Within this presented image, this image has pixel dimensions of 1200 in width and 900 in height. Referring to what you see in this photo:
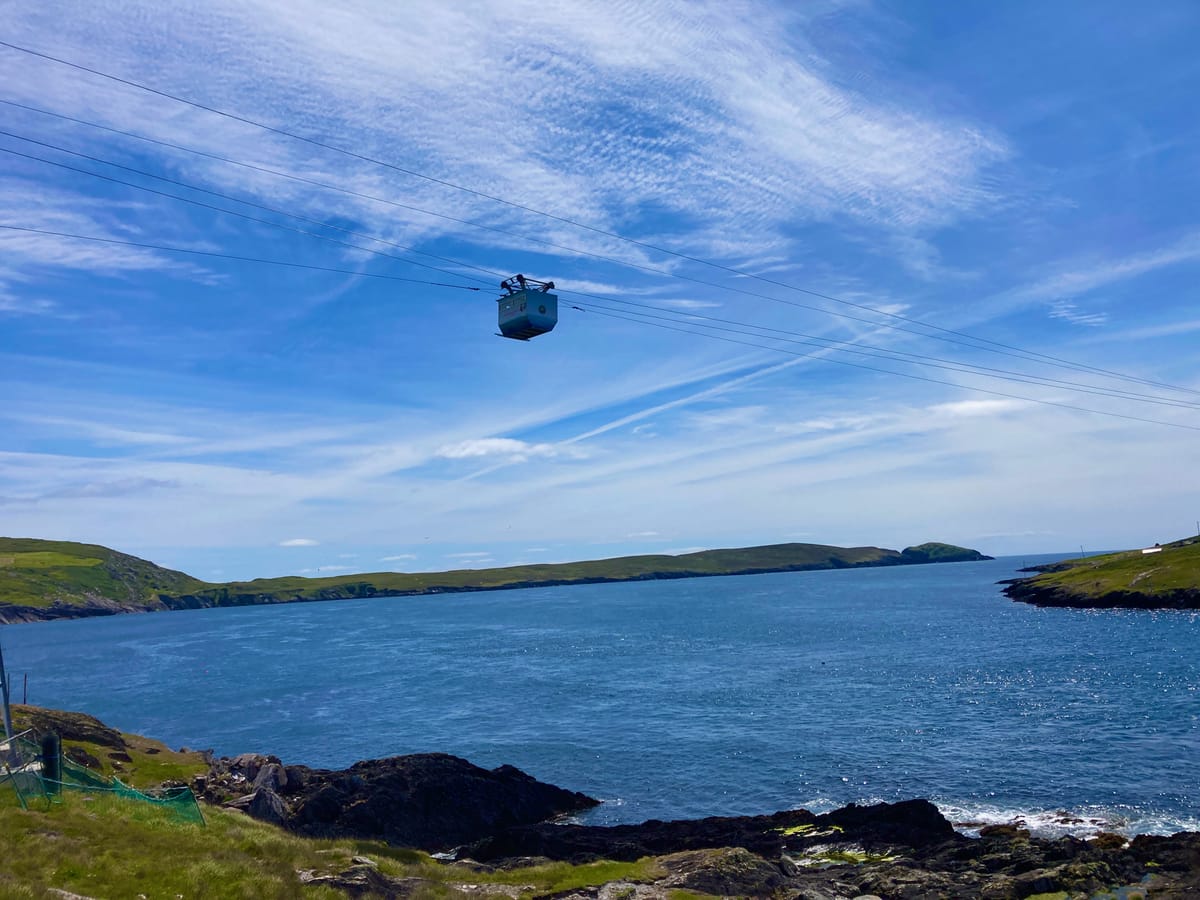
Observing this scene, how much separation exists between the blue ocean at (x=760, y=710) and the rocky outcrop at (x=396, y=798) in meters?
5.74

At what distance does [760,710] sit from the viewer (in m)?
78.7

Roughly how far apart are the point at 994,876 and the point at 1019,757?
27.6 metres

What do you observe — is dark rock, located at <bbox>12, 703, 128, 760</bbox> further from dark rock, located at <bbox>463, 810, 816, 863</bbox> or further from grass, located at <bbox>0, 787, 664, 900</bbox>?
dark rock, located at <bbox>463, 810, 816, 863</bbox>

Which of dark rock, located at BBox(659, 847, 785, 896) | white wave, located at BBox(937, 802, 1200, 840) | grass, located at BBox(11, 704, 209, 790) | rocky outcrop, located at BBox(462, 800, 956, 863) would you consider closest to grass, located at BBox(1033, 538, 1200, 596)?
white wave, located at BBox(937, 802, 1200, 840)

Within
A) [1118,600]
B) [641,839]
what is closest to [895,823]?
[641,839]

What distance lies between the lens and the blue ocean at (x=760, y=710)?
51906mm

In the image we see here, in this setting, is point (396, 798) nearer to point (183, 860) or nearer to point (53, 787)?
point (53, 787)

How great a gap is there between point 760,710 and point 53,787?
207ft

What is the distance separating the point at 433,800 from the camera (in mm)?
49625

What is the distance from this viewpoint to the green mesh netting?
2727cm

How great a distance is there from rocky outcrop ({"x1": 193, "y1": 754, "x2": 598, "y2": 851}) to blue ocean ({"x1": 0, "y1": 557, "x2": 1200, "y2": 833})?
574 centimetres

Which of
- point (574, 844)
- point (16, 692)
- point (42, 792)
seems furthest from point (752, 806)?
point (16, 692)

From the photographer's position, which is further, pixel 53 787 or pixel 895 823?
pixel 895 823

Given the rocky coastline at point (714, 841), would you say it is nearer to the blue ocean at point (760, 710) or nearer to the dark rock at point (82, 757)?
the blue ocean at point (760, 710)
